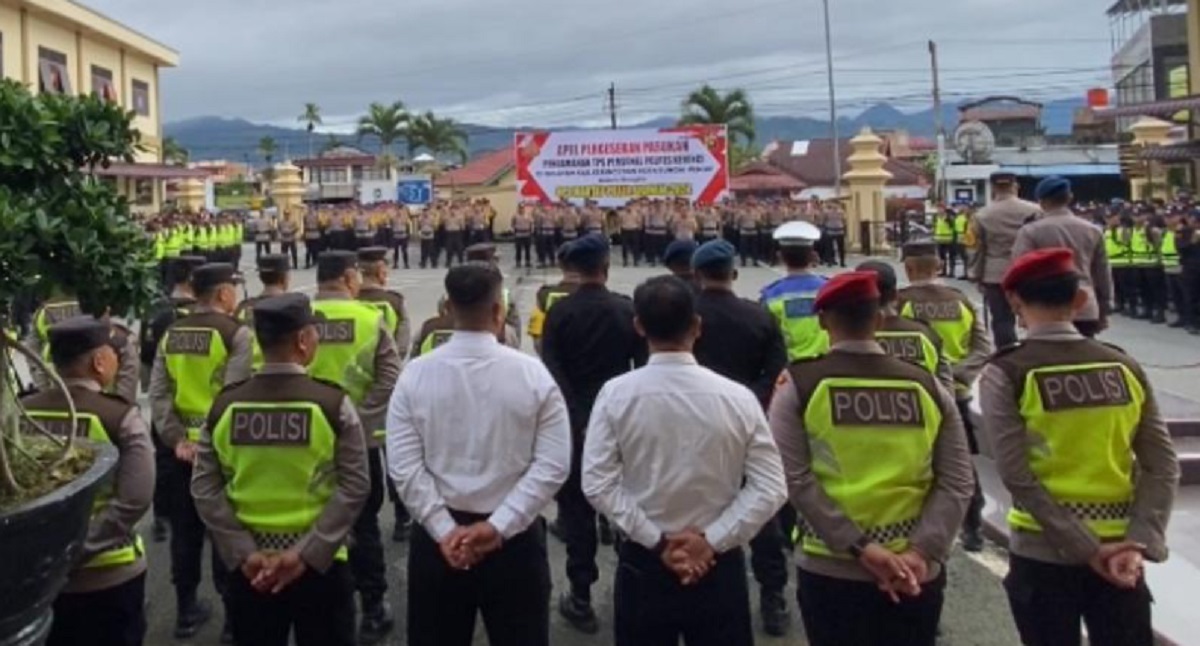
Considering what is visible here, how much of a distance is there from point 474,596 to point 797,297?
9.71ft

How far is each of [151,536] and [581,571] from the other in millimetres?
3045

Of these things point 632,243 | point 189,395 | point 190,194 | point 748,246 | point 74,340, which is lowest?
point 189,395

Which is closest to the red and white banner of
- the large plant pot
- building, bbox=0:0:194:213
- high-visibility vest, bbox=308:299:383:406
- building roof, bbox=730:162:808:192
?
building, bbox=0:0:194:213

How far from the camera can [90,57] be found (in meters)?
37.7

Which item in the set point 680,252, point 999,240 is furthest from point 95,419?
point 999,240

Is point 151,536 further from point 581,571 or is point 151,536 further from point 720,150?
point 720,150

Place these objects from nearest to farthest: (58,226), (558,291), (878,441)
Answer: (58,226)
(878,441)
(558,291)

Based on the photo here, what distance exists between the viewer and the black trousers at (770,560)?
534 centimetres

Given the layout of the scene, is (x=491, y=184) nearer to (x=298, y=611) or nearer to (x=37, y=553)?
(x=298, y=611)

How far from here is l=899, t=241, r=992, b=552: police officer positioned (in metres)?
6.24

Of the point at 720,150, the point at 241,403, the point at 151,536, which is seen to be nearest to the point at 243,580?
the point at 241,403

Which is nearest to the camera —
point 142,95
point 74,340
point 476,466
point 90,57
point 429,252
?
point 476,466

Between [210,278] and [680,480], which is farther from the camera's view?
[210,278]

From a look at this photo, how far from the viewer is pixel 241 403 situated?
12.5 feet
